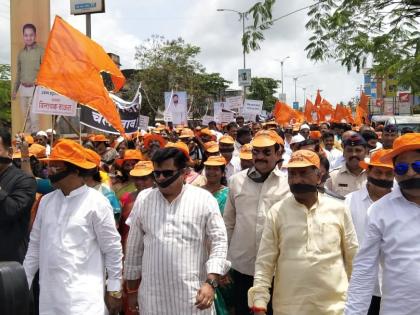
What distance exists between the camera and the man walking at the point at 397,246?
274 centimetres

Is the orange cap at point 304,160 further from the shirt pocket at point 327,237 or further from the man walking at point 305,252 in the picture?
the shirt pocket at point 327,237

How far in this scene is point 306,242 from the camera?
363cm

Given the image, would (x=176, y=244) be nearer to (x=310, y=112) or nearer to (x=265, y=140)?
(x=265, y=140)

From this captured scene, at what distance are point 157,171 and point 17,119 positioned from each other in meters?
15.6

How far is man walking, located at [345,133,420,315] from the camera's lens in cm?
274

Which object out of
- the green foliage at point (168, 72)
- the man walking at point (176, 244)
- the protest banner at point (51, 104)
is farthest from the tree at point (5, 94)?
A: the man walking at point (176, 244)

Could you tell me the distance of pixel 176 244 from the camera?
12.2 feet

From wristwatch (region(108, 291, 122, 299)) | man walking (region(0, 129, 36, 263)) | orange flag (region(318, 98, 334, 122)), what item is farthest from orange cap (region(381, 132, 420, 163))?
orange flag (region(318, 98, 334, 122))

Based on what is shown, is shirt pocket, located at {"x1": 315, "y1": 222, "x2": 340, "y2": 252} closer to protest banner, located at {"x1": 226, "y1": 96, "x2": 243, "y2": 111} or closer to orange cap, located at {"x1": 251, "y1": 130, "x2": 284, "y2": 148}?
orange cap, located at {"x1": 251, "y1": 130, "x2": 284, "y2": 148}

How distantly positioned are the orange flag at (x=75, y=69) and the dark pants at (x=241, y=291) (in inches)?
100

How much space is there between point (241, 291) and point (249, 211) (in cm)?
70

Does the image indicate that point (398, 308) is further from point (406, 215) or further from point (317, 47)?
point (317, 47)

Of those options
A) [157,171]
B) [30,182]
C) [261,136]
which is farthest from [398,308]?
[30,182]

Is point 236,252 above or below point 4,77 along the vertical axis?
below
